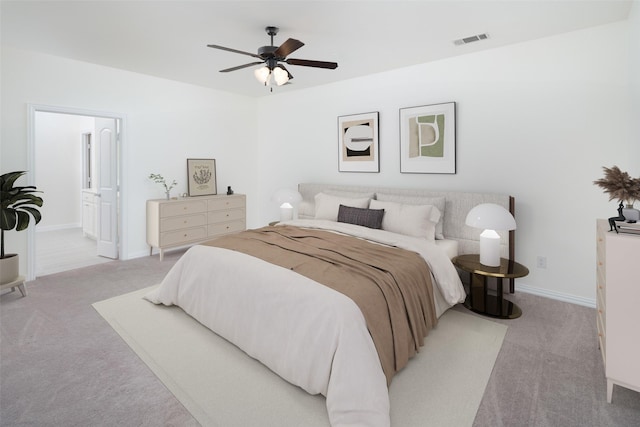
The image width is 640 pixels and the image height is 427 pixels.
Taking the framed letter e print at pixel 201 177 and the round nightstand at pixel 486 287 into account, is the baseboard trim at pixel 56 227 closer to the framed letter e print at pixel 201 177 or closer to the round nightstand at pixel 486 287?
the framed letter e print at pixel 201 177

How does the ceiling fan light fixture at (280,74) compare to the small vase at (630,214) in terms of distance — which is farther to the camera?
the ceiling fan light fixture at (280,74)

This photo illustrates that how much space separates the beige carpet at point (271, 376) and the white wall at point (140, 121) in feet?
7.90

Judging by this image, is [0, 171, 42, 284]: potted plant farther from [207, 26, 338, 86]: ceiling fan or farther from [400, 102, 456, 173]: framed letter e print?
[400, 102, 456, 173]: framed letter e print

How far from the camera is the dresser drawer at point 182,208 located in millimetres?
4727

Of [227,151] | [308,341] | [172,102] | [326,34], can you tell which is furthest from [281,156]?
[308,341]

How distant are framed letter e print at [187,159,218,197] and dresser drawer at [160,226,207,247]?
644mm

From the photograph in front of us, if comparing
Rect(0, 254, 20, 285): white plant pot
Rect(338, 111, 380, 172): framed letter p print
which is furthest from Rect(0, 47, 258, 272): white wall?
Rect(338, 111, 380, 172): framed letter p print

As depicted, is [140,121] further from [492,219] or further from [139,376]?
[492,219]

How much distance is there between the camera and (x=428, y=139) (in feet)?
13.2

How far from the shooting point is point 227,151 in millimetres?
5863

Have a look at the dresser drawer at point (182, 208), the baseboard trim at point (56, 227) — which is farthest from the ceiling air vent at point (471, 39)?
the baseboard trim at point (56, 227)

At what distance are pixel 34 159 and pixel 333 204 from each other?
3585 millimetres

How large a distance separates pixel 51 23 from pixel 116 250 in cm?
295

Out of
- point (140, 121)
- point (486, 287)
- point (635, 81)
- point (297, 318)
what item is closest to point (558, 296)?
point (486, 287)
